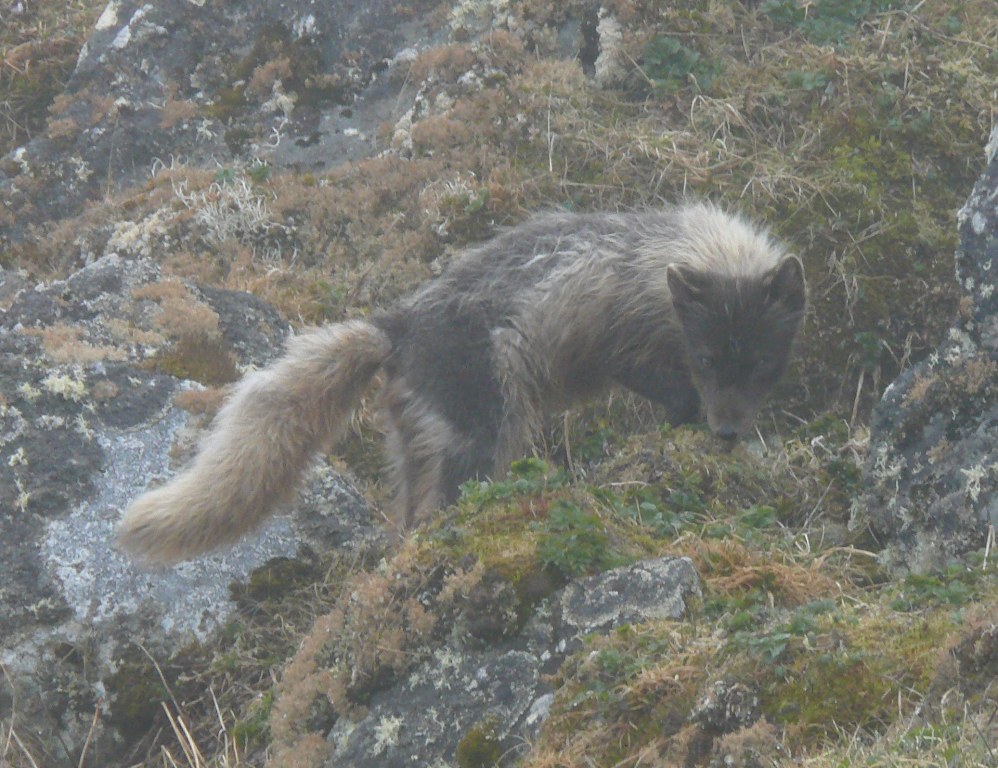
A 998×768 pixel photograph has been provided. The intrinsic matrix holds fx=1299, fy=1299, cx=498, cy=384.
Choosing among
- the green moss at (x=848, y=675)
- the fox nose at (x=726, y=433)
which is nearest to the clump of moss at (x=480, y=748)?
the green moss at (x=848, y=675)

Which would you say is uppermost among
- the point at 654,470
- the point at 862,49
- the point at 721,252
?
the point at 862,49

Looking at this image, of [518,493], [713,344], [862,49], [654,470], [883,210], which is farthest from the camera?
[862,49]

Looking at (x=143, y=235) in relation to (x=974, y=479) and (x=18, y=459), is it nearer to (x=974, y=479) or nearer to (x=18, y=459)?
(x=18, y=459)

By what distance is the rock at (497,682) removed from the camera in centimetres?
417

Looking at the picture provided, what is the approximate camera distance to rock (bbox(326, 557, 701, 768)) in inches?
164

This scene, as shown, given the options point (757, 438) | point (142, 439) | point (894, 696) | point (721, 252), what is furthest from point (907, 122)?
point (894, 696)

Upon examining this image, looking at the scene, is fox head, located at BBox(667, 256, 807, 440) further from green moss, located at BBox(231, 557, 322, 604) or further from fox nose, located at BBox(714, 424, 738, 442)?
green moss, located at BBox(231, 557, 322, 604)

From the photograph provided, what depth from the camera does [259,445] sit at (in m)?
6.10

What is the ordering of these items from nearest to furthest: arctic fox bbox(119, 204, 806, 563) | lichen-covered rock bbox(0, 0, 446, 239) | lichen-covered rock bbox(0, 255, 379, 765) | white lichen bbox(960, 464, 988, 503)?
white lichen bbox(960, 464, 988, 503)
lichen-covered rock bbox(0, 255, 379, 765)
arctic fox bbox(119, 204, 806, 563)
lichen-covered rock bbox(0, 0, 446, 239)

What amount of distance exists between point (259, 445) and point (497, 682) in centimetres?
222

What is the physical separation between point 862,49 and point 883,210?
1592 mm

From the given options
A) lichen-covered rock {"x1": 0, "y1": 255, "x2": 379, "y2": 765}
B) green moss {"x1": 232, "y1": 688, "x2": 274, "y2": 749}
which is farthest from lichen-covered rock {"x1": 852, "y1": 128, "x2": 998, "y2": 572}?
green moss {"x1": 232, "y1": 688, "x2": 274, "y2": 749}

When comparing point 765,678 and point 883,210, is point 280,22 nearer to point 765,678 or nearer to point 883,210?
point 883,210

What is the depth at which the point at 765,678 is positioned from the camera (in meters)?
3.67
